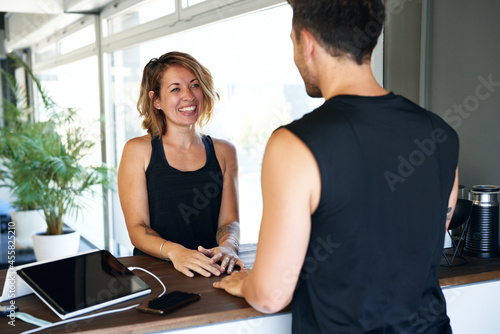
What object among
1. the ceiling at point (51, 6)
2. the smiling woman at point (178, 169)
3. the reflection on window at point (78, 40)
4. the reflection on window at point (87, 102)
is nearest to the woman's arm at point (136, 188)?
the smiling woman at point (178, 169)

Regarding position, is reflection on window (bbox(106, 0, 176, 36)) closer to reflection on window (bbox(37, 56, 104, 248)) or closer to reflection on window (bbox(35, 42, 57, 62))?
reflection on window (bbox(37, 56, 104, 248))

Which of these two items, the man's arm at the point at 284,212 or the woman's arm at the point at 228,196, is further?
the woman's arm at the point at 228,196

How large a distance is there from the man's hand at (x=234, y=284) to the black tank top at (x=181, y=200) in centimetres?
72

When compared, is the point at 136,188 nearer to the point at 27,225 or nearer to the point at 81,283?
the point at 81,283

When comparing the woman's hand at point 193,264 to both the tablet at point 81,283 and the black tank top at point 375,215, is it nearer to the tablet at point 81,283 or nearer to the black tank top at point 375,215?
the tablet at point 81,283

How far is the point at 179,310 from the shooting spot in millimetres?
1432

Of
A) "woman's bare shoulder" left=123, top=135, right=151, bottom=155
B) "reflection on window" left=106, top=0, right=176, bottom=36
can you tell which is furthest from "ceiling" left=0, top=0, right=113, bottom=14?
"woman's bare shoulder" left=123, top=135, right=151, bottom=155

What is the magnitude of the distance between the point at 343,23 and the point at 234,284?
0.81m

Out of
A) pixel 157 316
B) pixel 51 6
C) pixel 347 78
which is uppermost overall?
pixel 51 6

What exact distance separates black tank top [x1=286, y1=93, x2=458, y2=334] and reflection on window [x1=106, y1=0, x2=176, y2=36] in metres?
3.51

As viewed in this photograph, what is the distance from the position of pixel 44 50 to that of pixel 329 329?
24.4 ft

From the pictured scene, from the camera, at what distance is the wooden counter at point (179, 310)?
1332 millimetres

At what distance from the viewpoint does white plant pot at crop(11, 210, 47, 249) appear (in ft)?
18.9

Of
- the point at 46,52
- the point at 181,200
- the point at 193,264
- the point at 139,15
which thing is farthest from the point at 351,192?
the point at 46,52
